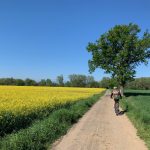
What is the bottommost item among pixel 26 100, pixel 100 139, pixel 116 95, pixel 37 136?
pixel 100 139

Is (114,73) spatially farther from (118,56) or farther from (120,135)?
(120,135)

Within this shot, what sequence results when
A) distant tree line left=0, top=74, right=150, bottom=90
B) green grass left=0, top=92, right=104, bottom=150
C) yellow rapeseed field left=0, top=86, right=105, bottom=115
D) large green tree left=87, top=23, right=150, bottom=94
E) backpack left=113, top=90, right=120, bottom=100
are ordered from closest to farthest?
green grass left=0, top=92, right=104, bottom=150, yellow rapeseed field left=0, top=86, right=105, bottom=115, backpack left=113, top=90, right=120, bottom=100, large green tree left=87, top=23, right=150, bottom=94, distant tree line left=0, top=74, right=150, bottom=90

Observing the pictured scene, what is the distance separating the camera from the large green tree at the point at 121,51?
61375 millimetres

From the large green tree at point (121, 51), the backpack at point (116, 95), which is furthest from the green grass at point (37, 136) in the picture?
the large green tree at point (121, 51)

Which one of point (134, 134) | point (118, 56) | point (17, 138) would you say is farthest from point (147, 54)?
point (17, 138)

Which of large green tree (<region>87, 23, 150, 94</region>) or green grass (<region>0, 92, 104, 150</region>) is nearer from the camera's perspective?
green grass (<region>0, 92, 104, 150</region>)

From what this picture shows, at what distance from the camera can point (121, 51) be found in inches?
2414

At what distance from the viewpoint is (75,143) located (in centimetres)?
1302

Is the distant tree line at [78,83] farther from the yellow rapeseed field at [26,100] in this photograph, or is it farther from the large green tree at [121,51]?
the yellow rapeseed field at [26,100]

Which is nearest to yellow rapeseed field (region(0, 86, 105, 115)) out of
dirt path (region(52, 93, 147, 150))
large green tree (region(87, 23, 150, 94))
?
dirt path (region(52, 93, 147, 150))

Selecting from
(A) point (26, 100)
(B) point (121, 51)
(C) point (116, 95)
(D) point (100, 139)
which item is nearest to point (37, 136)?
(D) point (100, 139)

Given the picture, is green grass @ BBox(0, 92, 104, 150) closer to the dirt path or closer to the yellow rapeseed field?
the dirt path

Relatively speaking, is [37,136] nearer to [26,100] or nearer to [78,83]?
[26,100]

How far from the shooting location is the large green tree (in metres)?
61.4
